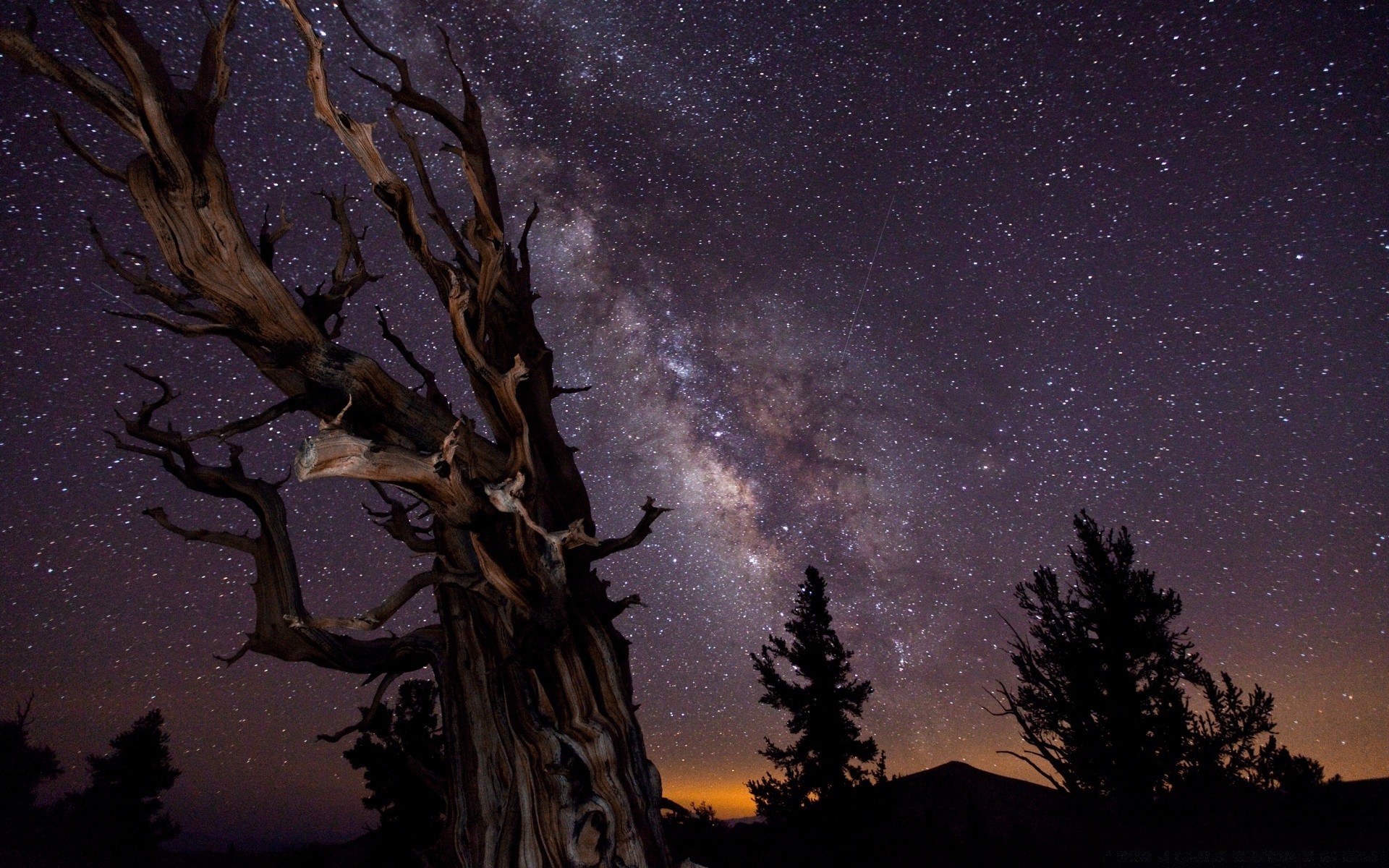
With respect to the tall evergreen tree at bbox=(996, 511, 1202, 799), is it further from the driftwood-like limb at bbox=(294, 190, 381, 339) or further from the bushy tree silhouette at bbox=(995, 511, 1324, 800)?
the driftwood-like limb at bbox=(294, 190, 381, 339)

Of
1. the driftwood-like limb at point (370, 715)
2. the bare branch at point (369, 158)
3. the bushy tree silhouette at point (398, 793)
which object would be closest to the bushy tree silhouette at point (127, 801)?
the bushy tree silhouette at point (398, 793)

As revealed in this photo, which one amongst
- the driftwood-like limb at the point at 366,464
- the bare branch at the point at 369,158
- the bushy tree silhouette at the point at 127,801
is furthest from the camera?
the bushy tree silhouette at the point at 127,801

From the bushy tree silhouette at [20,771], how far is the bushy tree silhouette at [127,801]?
157 centimetres

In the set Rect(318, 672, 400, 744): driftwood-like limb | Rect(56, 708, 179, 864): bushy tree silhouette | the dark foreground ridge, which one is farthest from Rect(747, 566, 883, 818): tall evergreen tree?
Rect(56, 708, 179, 864): bushy tree silhouette

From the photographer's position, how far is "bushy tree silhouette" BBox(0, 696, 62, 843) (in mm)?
24844

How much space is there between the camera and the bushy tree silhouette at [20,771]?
81.5ft

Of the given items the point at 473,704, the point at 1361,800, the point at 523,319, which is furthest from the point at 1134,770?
the point at 523,319

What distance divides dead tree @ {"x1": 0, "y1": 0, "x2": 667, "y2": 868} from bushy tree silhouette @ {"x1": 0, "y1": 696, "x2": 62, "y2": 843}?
105 ft

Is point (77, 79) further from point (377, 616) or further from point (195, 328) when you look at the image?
point (377, 616)

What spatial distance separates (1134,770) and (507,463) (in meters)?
17.4

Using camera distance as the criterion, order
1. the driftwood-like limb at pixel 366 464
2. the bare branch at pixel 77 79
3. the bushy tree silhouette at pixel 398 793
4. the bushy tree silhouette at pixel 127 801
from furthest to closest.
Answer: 1. the bushy tree silhouette at pixel 127 801
2. the bushy tree silhouette at pixel 398 793
3. the driftwood-like limb at pixel 366 464
4. the bare branch at pixel 77 79

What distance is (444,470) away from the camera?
4043 mm

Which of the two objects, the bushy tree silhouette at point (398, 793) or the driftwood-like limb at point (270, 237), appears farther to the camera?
the bushy tree silhouette at point (398, 793)

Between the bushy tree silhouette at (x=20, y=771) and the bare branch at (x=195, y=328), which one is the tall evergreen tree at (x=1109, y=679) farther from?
the bushy tree silhouette at (x=20, y=771)
